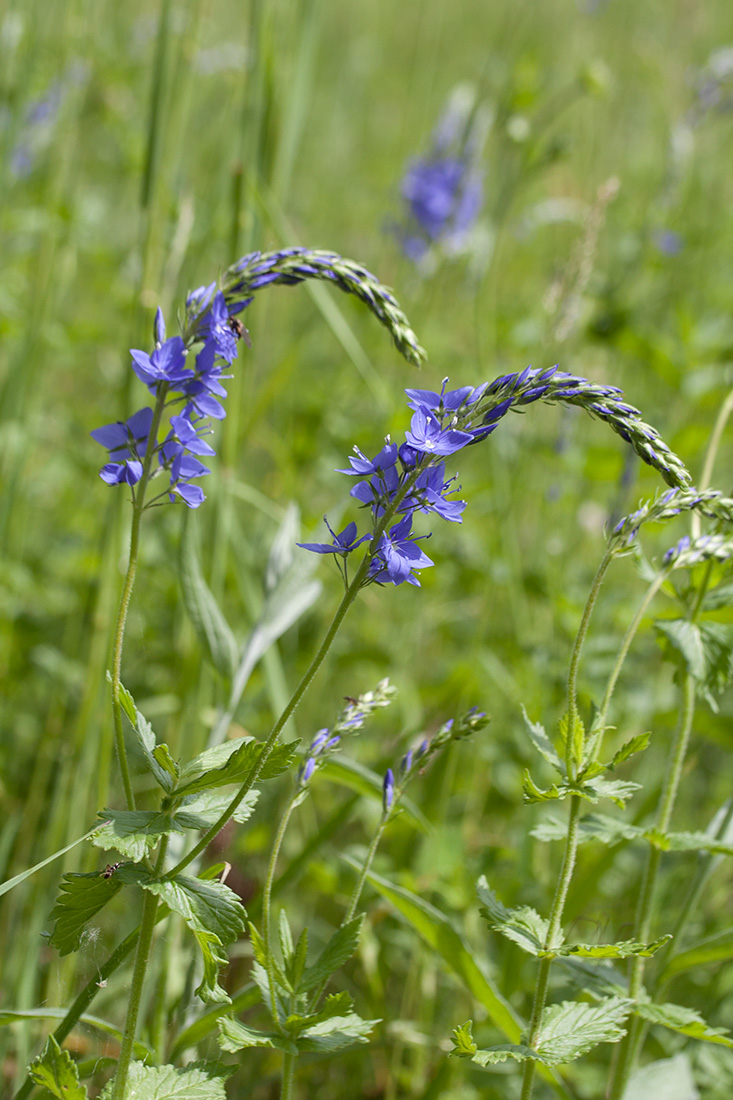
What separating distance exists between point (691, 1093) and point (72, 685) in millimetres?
1606

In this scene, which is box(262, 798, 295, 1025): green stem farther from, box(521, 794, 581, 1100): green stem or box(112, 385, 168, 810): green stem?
box(521, 794, 581, 1100): green stem

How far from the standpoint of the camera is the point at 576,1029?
109 cm

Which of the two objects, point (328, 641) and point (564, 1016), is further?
point (564, 1016)

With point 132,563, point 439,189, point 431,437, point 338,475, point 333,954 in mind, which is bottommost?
point 333,954

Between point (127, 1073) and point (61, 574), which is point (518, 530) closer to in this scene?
point (61, 574)

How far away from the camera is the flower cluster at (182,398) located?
0.95 meters

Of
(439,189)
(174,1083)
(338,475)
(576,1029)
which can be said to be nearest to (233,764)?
(174,1083)

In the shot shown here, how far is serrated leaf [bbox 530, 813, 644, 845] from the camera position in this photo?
117cm

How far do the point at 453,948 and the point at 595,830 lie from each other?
10.7 inches

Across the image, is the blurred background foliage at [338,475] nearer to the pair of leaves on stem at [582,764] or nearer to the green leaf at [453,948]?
the green leaf at [453,948]

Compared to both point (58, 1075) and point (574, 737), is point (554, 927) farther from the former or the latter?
point (58, 1075)

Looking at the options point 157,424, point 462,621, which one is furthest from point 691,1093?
point 462,621

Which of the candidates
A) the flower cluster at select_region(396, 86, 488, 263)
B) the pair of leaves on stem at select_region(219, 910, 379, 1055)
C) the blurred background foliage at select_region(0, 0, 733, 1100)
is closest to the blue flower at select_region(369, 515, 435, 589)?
the pair of leaves on stem at select_region(219, 910, 379, 1055)

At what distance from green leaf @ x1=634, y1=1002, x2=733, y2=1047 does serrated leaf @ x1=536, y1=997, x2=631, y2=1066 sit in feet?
0.13
